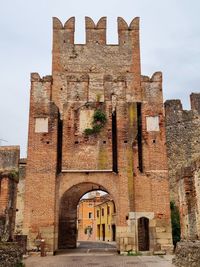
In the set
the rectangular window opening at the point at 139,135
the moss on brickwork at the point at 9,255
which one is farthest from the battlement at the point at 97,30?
the moss on brickwork at the point at 9,255

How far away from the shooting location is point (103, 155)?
63.7 ft

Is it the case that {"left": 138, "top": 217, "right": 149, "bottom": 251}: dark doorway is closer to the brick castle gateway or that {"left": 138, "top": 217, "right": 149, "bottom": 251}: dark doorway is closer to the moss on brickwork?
the brick castle gateway

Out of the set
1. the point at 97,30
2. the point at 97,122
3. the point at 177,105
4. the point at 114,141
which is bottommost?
the point at 114,141

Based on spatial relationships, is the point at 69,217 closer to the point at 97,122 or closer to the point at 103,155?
the point at 103,155

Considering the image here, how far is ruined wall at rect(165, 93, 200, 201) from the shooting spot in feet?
96.2

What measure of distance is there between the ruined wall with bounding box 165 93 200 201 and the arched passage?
8613 millimetres

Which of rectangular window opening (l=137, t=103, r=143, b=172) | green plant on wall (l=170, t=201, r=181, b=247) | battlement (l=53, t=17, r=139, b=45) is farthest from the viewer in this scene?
battlement (l=53, t=17, r=139, b=45)

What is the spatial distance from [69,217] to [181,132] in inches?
468

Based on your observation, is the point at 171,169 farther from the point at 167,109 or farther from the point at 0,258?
the point at 0,258

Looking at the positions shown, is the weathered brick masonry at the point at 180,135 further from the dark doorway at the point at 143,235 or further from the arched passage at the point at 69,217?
the arched passage at the point at 69,217

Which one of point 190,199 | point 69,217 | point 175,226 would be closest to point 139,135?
point 175,226

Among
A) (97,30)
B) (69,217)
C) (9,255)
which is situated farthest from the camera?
(97,30)

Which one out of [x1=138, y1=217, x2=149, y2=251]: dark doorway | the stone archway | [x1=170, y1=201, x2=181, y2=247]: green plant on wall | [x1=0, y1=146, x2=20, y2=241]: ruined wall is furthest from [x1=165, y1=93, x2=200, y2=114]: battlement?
[x1=0, y1=146, x2=20, y2=241]: ruined wall

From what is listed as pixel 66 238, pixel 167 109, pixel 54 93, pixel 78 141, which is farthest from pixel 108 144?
pixel 167 109
